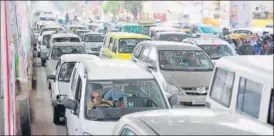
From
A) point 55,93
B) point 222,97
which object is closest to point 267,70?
point 222,97

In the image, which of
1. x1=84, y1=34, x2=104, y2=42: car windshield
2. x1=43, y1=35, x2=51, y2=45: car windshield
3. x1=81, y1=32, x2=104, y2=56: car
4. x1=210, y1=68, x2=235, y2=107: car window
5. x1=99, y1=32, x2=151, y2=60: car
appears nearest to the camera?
x1=210, y1=68, x2=235, y2=107: car window

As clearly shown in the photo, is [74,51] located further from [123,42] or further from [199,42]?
[199,42]

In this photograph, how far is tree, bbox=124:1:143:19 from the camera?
46909 mm

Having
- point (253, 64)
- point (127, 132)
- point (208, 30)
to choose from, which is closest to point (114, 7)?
point (208, 30)

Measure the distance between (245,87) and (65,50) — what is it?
1100 cm

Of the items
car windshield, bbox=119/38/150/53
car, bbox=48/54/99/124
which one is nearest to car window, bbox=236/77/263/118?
car, bbox=48/54/99/124

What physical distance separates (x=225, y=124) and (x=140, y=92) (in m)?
3.13

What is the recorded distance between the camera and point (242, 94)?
645cm

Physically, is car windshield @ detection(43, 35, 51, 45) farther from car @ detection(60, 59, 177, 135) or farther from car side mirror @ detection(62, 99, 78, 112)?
car side mirror @ detection(62, 99, 78, 112)

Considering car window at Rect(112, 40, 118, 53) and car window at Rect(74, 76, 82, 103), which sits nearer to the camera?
car window at Rect(74, 76, 82, 103)

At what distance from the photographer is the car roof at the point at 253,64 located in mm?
6114

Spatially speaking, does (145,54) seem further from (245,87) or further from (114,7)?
(114,7)

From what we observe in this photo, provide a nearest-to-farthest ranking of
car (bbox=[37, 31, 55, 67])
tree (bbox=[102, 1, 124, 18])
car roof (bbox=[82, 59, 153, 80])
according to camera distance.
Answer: car roof (bbox=[82, 59, 153, 80]), car (bbox=[37, 31, 55, 67]), tree (bbox=[102, 1, 124, 18])

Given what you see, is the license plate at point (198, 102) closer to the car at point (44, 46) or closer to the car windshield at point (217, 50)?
the car windshield at point (217, 50)
